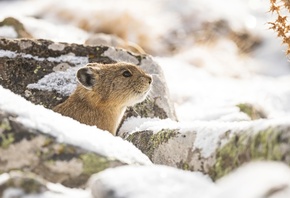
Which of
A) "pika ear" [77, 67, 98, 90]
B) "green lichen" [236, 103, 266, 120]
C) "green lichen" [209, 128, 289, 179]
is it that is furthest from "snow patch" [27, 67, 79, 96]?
"green lichen" [209, 128, 289, 179]

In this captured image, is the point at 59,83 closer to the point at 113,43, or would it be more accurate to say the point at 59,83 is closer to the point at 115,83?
the point at 115,83

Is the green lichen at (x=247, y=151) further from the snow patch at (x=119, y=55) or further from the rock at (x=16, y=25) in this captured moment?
the rock at (x=16, y=25)

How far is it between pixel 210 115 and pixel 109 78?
2.97 meters

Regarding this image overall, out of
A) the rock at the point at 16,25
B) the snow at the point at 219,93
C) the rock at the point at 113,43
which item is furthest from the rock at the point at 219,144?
the rock at the point at 16,25

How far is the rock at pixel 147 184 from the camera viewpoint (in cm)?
265

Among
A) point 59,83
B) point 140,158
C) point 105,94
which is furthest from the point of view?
point 59,83

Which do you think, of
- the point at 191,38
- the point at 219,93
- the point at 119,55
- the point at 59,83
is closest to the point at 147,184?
the point at 59,83

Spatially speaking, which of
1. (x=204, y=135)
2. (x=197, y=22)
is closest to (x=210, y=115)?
(x=204, y=135)

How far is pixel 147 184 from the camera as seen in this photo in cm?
272

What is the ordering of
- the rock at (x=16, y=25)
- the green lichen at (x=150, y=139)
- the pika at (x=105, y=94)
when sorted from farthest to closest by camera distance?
1. the rock at (x=16, y=25)
2. the pika at (x=105, y=94)
3. the green lichen at (x=150, y=139)

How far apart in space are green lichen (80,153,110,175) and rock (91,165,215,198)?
1.34 feet

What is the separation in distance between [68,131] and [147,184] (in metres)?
0.83

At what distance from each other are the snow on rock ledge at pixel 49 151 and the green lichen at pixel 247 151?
49 centimetres

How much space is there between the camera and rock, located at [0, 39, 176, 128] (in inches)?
252
